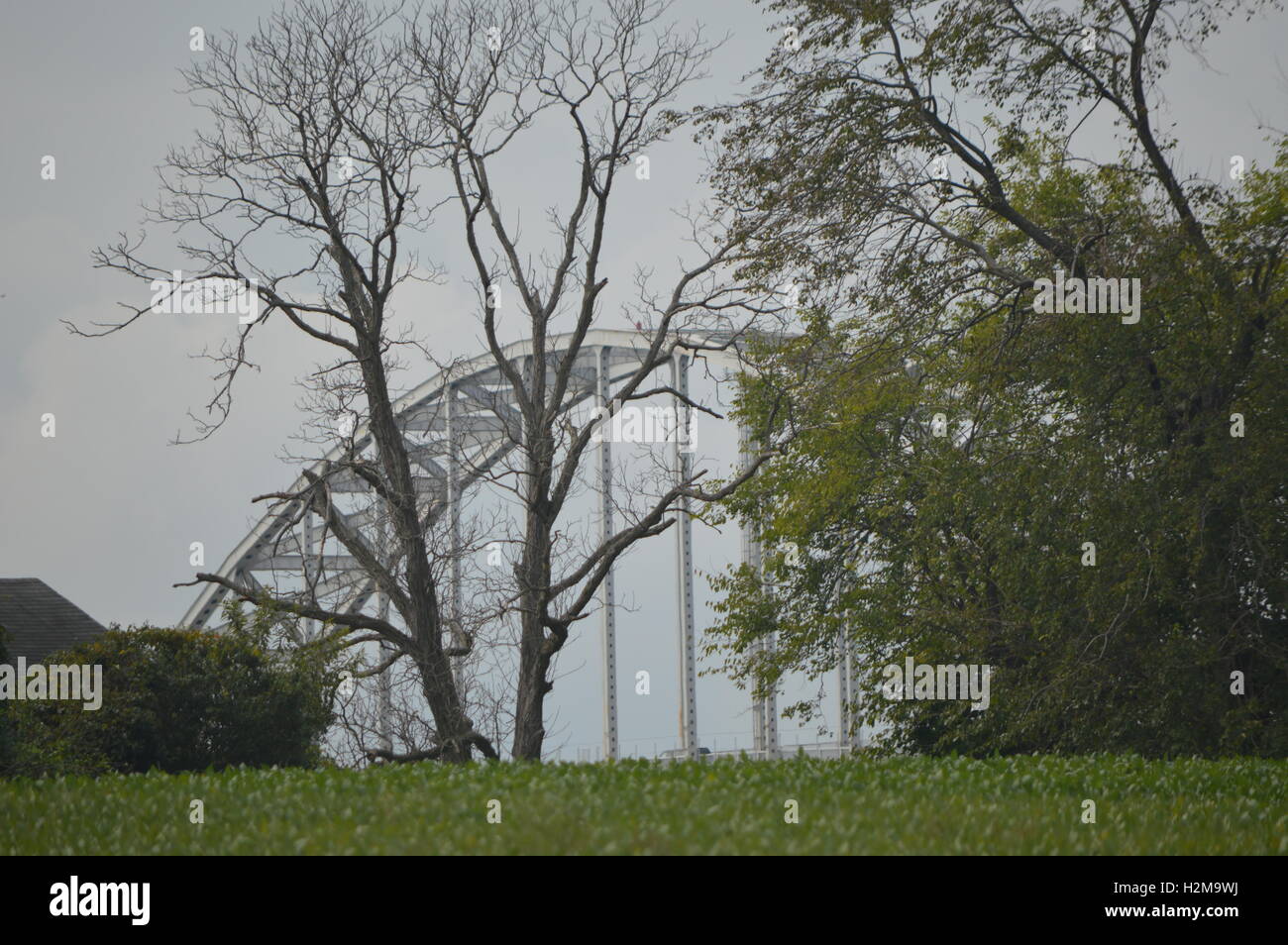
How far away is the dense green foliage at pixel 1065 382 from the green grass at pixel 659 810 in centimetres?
416

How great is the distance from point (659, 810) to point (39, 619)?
1928 centimetres

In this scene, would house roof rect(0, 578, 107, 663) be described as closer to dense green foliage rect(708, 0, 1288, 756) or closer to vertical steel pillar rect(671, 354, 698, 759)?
vertical steel pillar rect(671, 354, 698, 759)

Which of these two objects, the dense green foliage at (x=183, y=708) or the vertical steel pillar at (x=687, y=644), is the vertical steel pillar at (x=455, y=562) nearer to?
the dense green foliage at (x=183, y=708)

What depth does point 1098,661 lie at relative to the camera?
1326 centimetres

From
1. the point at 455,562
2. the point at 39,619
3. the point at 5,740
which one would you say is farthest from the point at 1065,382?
the point at 39,619

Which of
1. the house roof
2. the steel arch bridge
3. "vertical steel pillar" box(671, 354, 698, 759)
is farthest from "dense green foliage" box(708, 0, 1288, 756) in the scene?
the house roof

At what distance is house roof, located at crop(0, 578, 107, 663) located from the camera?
21312 mm

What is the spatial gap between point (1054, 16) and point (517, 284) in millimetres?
7455

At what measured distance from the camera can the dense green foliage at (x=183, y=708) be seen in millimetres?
14180

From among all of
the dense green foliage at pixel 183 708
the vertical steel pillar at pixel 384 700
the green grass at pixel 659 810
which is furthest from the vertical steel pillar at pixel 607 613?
the green grass at pixel 659 810

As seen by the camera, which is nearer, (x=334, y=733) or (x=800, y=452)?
(x=334, y=733)
